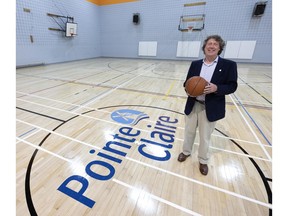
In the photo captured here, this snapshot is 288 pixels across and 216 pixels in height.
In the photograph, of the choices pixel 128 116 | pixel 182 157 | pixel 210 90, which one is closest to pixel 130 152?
pixel 182 157

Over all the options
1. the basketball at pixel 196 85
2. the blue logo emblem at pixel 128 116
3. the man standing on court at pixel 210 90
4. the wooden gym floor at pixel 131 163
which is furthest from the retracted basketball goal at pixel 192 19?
the basketball at pixel 196 85

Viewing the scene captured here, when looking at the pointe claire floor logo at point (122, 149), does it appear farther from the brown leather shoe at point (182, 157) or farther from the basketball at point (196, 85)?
the basketball at point (196, 85)

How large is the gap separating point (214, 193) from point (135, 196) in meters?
0.81

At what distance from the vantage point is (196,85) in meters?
1.61

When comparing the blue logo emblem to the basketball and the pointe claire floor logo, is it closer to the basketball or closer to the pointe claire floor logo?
the pointe claire floor logo

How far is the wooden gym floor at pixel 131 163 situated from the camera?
1.50m

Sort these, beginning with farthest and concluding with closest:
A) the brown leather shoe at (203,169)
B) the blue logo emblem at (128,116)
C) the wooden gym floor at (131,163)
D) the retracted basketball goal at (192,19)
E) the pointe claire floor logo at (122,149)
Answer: the retracted basketball goal at (192,19) → the blue logo emblem at (128,116) → the brown leather shoe at (203,169) → the pointe claire floor logo at (122,149) → the wooden gym floor at (131,163)

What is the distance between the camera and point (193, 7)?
11039 millimetres

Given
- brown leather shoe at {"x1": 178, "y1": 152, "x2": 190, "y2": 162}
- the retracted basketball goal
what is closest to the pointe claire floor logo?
brown leather shoe at {"x1": 178, "y1": 152, "x2": 190, "y2": 162}

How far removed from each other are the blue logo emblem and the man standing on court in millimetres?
1324

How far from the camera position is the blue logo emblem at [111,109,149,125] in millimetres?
3036

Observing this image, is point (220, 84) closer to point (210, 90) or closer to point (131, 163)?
point (210, 90)

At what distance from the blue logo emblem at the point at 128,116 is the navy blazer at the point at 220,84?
1575 mm
